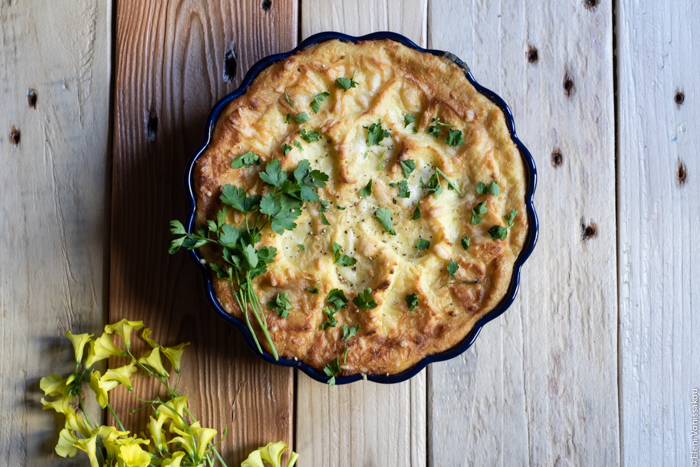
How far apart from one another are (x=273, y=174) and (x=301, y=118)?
0.73ft

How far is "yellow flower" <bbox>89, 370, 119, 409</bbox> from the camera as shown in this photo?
6.91ft

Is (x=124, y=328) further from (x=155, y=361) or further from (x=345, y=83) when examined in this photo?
(x=345, y=83)

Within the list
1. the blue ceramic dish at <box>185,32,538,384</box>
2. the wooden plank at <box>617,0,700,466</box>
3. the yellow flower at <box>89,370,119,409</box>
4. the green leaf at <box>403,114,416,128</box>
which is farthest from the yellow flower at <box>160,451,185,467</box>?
the wooden plank at <box>617,0,700,466</box>

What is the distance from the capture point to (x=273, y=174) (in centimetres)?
185

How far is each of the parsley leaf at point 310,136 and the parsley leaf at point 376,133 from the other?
0.53ft

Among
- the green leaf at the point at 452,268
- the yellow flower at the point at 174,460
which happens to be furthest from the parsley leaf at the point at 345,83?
the yellow flower at the point at 174,460

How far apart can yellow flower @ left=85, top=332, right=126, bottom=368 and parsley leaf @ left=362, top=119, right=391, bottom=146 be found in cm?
122

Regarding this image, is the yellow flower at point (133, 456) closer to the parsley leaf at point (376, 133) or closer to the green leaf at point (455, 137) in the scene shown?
the parsley leaf at point (376, 133)

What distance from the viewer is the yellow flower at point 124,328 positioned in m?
2.15

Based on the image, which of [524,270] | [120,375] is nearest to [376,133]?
[524,270]

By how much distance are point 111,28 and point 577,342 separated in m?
2.29

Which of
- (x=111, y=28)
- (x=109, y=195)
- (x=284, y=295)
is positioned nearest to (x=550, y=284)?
(x=284, y=295)

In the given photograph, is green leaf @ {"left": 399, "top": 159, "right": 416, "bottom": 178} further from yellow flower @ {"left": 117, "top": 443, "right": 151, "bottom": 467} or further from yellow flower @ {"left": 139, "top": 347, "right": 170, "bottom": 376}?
yellow flower @ {"left": 117, "top": 443, "right": 151, "bottom": 467}

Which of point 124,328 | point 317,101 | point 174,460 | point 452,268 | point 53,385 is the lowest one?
point 174,460
